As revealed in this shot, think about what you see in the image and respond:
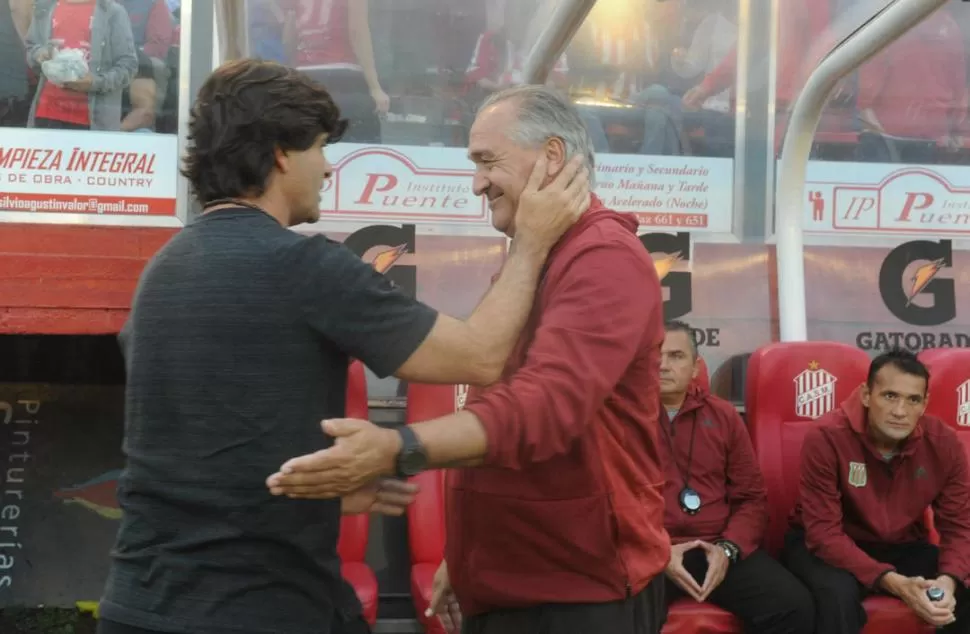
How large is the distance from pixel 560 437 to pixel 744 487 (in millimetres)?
2765

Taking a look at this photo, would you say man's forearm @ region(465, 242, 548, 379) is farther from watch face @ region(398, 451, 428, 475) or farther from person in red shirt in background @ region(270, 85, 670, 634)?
watch face @ region(398, 451, 428, 475)

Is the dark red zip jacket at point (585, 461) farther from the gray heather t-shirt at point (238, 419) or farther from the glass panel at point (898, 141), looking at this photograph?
the glass panel at point (898, 141)

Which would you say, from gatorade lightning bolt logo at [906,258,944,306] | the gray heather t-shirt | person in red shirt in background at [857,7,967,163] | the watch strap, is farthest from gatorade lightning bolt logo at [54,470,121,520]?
person in red shirt in background at [857,7,967,163]

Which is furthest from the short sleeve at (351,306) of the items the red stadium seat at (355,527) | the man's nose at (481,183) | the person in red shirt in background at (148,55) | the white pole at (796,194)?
the person in red shirt in background at (148,55)

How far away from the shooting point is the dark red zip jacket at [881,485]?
4.27 metres

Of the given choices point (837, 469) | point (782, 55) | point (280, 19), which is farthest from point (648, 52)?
point (837, 469)

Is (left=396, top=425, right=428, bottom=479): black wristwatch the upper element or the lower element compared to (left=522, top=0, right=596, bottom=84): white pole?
lower

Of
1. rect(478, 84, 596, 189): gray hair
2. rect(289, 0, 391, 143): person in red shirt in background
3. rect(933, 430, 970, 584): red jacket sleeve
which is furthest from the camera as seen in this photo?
rect(289, 0, 391, 143): person in red shirt in background

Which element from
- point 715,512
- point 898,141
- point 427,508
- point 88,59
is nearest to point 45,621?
point 427,508

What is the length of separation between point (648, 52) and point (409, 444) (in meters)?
4.27

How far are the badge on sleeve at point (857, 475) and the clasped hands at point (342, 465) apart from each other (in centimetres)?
295

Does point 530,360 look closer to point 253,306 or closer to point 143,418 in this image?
point 253,306

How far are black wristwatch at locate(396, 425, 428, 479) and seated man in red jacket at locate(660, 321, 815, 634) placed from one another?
247 cm

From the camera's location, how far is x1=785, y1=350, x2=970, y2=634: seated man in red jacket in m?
4.21
